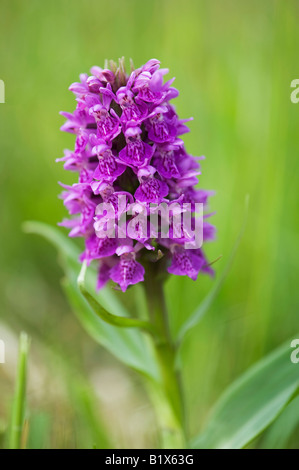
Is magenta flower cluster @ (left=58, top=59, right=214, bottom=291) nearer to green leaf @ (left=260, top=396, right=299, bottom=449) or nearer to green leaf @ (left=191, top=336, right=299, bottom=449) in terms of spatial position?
green leaf @ (left=191, top=336, right=299, bottom=449)

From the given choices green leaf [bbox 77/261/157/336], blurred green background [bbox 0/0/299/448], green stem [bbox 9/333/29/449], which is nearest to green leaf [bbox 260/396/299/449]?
blurred green background [bbox 0/0/299/448]

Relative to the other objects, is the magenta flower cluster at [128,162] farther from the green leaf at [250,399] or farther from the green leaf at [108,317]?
the green leaf at [250,399]

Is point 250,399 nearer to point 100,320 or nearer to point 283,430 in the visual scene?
point 283,430

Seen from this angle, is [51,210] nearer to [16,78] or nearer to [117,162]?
[16,78]

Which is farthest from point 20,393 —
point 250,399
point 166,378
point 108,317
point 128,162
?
point 250,399

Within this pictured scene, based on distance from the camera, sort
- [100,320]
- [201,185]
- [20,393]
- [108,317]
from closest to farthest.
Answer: [20,393] → [108,317] → [100,320] → [201,185]
